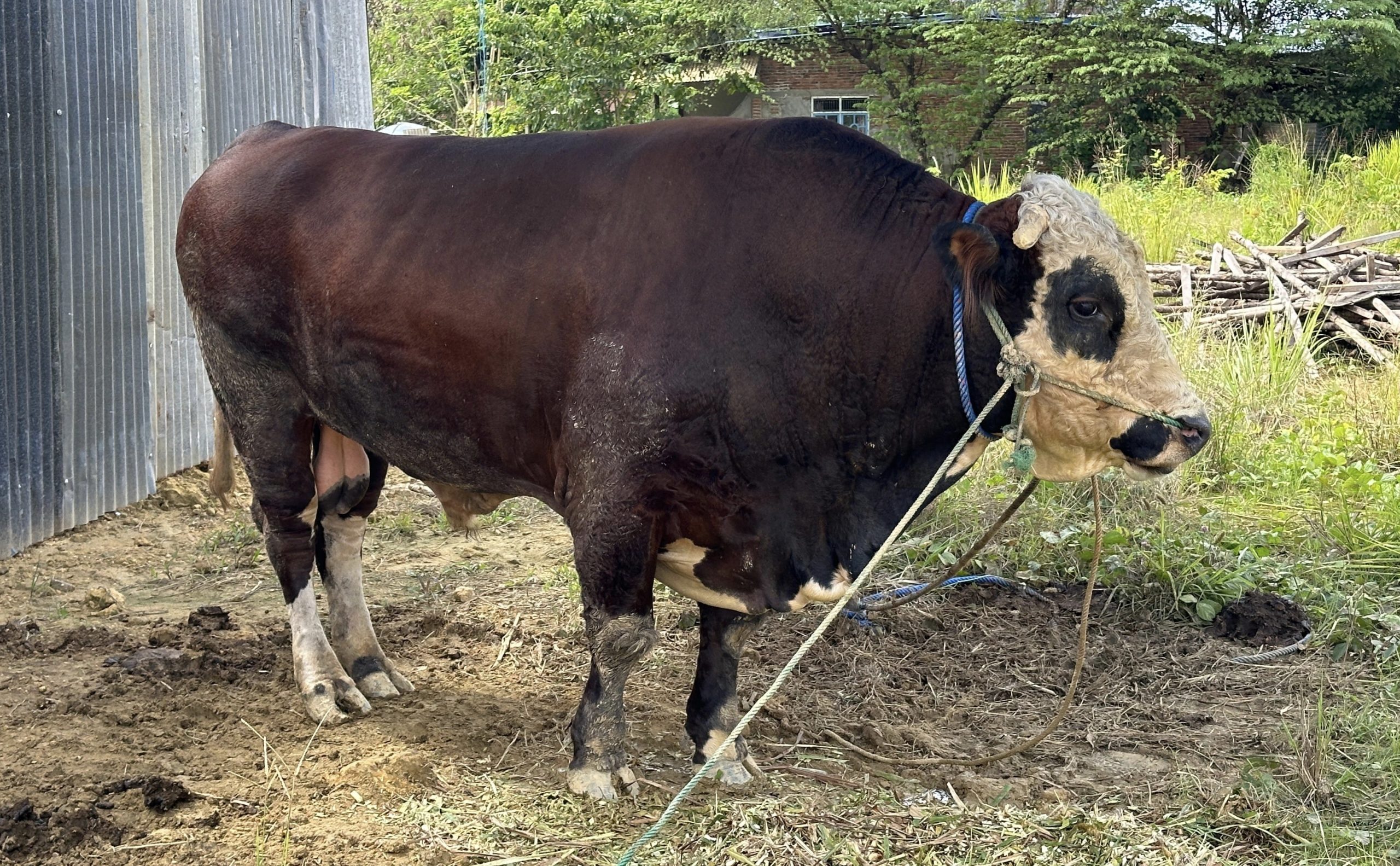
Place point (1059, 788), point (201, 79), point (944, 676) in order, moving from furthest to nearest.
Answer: point (201, 79), point (944, 676), point (1059, 788)

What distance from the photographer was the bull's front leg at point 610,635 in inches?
132

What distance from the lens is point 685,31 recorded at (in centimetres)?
2359

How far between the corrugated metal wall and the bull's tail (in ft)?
4.58

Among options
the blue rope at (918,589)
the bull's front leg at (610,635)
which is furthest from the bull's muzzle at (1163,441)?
the blue rope at (918,589)

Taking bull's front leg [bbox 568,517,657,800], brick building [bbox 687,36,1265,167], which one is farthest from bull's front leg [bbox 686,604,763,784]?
brick building [bbox 687,36,1265,167]

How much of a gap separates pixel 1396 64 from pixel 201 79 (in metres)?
22.0

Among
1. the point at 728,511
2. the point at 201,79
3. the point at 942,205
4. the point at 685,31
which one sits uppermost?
the point at 685,31

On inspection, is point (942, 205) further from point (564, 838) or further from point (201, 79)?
point (201, 79)

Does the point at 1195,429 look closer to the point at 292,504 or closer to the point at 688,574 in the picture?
the point at 688,574

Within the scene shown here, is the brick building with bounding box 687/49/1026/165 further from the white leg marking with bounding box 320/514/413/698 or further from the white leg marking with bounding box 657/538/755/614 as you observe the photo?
the white leg marking with bounding box 657/538/755/614

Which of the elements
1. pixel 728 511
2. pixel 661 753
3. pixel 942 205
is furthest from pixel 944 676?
pixel 942 205

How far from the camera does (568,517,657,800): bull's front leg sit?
11.0ft

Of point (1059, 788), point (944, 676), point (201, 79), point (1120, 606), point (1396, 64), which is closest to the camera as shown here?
point (1059, 788)

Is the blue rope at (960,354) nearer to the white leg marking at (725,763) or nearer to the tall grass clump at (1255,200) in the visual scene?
the white leg marking at (725,763)
